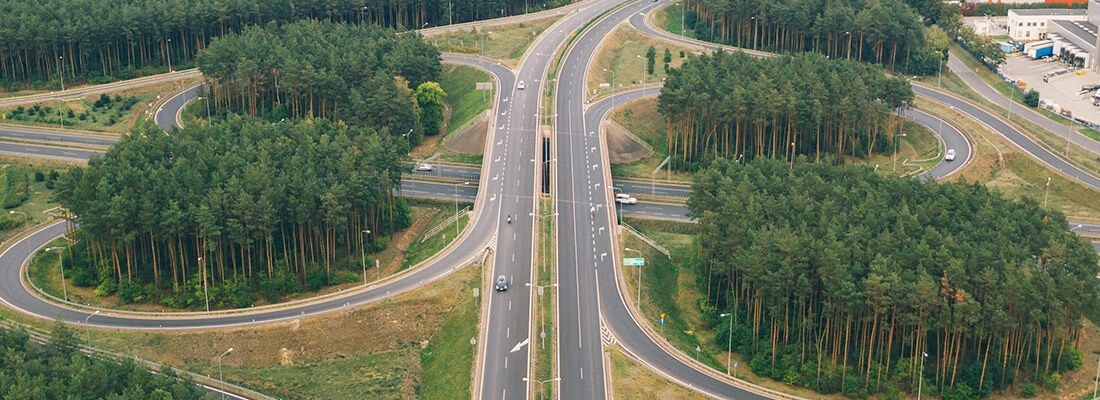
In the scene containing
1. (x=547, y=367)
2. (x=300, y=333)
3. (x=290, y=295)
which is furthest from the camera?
(x=290, y=295)

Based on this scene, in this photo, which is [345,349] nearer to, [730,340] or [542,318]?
[542,318]

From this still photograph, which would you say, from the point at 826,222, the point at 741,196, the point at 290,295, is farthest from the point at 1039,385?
the point at 290,295

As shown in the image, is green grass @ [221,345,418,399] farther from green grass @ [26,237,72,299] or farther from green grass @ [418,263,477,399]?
green grass @ [26,237,72,299]

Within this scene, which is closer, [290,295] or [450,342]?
[450,342]

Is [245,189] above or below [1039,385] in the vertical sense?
above

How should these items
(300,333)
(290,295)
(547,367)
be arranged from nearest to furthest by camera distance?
(547,367)
(300,333)
(290,295)

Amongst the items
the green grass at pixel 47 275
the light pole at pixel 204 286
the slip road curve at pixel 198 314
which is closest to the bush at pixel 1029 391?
the slip road curve at pixel 198 314

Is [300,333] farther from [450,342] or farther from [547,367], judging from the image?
[547,367]
